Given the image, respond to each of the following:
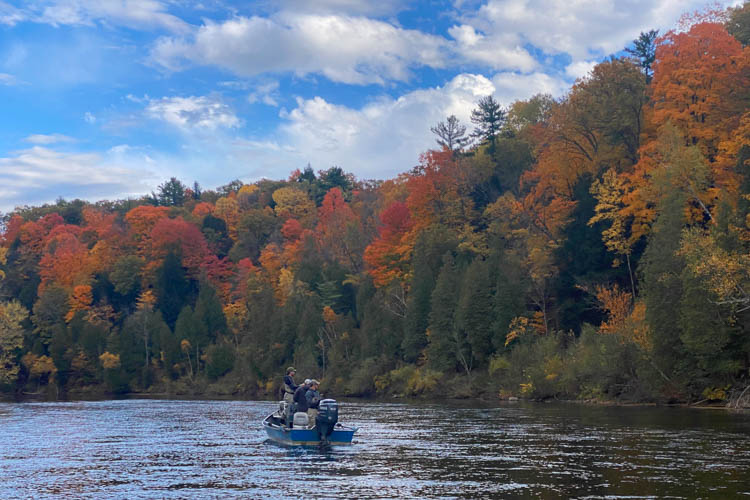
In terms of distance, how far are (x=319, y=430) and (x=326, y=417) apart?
0.73 meters

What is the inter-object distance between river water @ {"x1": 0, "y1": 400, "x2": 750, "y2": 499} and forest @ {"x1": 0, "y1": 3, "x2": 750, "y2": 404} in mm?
9985

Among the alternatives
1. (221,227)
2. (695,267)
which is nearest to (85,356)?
(221,227)

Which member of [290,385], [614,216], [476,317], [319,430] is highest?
[614,216]

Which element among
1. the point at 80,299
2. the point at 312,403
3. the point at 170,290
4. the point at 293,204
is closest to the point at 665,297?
the point at 312,403

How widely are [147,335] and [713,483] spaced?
10628 centimetres

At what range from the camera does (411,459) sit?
28.4 metres

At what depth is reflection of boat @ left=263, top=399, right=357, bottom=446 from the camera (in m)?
31.3

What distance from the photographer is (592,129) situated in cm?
7844

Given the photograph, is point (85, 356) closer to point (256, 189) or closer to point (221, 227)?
point (221, 227)

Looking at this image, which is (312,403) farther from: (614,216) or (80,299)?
(80,299)

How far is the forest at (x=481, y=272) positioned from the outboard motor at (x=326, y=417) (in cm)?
2269

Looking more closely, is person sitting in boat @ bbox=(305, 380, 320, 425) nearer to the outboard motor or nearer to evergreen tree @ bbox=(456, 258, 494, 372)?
the outboard motor

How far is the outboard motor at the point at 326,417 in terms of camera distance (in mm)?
31297

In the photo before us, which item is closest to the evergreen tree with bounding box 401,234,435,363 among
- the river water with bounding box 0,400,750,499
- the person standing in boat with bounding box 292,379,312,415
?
the river water with bounding box 0,400,750,499
